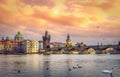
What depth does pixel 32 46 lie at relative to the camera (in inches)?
6004

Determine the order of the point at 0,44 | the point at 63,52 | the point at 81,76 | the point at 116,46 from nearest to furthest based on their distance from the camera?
the point at 81,76
the point at 116,46
the point at 63,52
the point at 0,44

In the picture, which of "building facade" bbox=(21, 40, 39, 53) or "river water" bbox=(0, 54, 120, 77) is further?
"building facade" bbox=(21, 40, 39, 53)

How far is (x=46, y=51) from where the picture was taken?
507 feet

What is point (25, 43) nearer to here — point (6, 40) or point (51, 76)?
point (6, 40)

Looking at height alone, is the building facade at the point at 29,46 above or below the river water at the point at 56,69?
above

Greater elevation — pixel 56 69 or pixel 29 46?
pixel 29 46

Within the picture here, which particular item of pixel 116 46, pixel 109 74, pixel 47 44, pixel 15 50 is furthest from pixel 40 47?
pixel 109 74

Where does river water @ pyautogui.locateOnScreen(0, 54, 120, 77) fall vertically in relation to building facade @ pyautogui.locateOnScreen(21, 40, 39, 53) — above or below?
below

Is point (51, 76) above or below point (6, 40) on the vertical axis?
below

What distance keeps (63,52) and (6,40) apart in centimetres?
3405

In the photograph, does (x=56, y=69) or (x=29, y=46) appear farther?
(x=29, y=46)

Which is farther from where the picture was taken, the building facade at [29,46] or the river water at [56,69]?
the building facade at [29,46]

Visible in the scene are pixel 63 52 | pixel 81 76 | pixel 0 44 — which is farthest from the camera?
pixel 0 44

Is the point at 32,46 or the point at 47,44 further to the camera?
the point at 47,44
